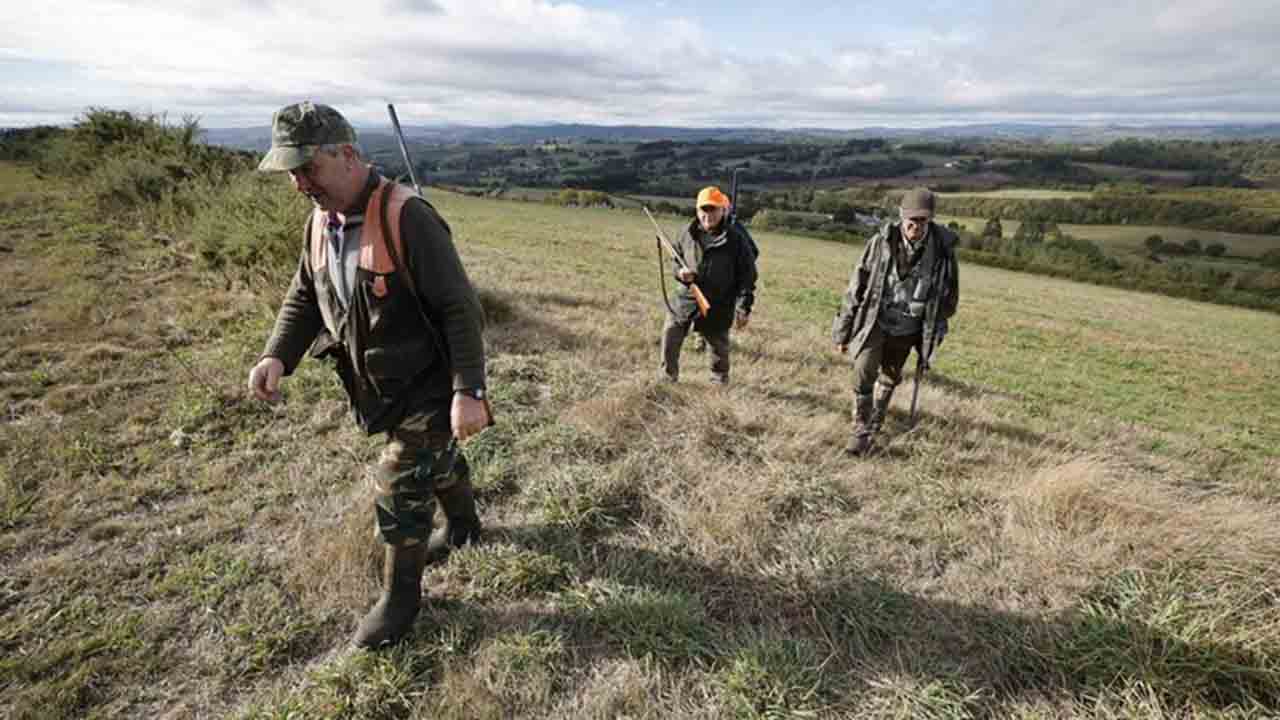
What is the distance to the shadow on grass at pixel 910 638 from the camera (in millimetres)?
2529

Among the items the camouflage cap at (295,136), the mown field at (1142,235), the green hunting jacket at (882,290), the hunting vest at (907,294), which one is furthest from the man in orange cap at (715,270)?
the mown field at (1142,235)

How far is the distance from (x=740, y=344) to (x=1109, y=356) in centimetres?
1258

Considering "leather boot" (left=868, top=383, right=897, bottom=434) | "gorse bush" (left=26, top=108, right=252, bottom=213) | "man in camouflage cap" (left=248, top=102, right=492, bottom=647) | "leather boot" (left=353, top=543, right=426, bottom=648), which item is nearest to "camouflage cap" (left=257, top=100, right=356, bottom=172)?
"man in camouflage cap" (left=248, top=102, right=492, bottom=647)

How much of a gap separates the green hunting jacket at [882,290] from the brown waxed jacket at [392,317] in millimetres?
3338

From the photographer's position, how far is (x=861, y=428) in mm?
4926

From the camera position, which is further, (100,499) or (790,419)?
(790,419)

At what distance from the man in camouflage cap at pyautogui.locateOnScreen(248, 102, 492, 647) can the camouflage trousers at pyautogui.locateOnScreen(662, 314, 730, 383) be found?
3648 millimetres

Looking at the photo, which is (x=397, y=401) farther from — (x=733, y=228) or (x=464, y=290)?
(x=733, y=228)

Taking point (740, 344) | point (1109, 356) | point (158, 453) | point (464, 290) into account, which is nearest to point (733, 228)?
point (740, 344)

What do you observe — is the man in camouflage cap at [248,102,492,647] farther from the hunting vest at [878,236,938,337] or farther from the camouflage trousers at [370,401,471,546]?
the hunting vest at [878,236,938,337]

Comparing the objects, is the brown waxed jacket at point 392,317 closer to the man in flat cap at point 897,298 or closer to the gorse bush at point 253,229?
the man in flat cap at point 897,298

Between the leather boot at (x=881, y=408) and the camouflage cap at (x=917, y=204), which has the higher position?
the camouflage cap at (x=917, y=204)

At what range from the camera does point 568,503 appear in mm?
3682

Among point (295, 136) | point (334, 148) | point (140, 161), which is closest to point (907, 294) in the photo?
point (334, 148)
